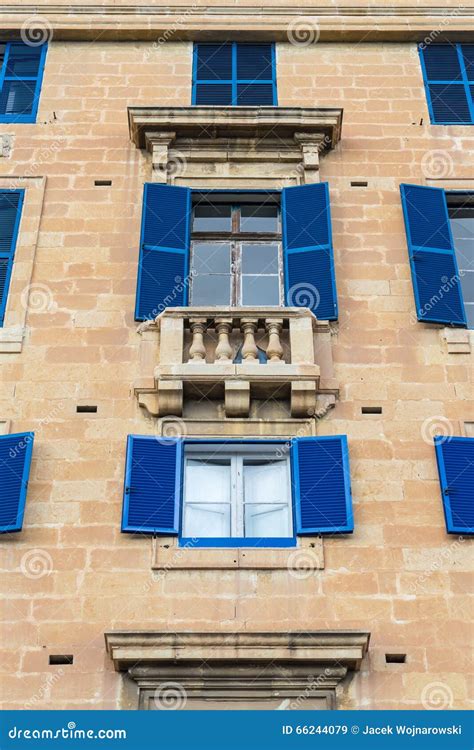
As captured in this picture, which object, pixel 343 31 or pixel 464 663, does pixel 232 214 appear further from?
pixel 464 663

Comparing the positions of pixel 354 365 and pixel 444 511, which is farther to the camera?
pixel 354 365

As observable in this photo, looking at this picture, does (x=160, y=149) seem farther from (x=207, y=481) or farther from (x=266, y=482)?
(x=266, y=482)

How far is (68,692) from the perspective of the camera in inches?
426

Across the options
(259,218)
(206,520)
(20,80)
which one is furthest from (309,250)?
(20,80)

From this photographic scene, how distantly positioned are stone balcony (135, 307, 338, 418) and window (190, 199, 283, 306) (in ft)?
2.95

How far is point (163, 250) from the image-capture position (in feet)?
46.5

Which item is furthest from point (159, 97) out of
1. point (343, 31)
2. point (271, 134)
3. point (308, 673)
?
point (308, 673)

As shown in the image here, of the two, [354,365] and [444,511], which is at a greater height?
[354,365]

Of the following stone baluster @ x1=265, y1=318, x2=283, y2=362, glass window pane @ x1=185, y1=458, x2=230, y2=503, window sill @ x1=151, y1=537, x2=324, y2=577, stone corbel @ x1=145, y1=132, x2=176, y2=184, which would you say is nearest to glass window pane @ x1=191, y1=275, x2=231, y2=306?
stone baluster @ x1=265, y1=318, x2=283, y2=362

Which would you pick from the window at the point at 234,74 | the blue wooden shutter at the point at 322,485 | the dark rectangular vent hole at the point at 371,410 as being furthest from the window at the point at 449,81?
the blue wooden shutter at the point at 322,485

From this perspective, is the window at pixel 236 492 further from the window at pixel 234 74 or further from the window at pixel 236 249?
the window at pixel 234 74

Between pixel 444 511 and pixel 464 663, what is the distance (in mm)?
1675

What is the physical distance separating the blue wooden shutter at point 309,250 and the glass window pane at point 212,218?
797 millimetres

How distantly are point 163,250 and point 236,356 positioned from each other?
6.11 feet
